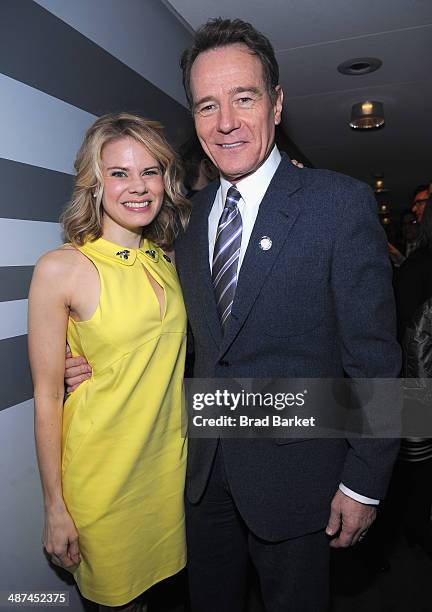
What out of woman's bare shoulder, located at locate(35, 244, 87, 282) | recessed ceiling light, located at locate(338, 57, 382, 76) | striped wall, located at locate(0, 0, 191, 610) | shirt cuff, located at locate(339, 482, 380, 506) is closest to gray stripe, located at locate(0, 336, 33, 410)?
striped wall, located at locate(0, 0, 191, 610)

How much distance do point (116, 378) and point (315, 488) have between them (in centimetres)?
68

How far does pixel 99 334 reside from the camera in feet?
4.89

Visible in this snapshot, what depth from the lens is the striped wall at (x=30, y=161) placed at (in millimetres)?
1521

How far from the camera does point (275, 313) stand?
1.43 meters

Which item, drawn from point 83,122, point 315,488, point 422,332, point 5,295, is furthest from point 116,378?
point 422,332

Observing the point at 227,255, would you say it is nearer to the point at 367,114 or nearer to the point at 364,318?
the point at 364,318

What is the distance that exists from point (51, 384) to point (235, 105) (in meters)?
1.02

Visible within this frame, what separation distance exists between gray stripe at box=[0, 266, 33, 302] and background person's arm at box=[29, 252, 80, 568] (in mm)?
146

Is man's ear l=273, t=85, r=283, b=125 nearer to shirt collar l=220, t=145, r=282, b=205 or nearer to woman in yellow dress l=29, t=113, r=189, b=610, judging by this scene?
shirt collar l=220, t=145, r=282, b=205

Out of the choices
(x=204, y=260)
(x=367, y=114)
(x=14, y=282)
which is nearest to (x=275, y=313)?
(x=204, y=260)

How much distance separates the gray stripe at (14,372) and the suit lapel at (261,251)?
66 centimetres

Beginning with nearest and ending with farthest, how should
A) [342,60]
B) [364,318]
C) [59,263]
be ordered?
[364,318] → [59,263] → [342,60]

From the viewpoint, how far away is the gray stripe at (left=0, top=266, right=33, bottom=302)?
60.0 inches

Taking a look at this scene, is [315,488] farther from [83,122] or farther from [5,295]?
[83,122]
